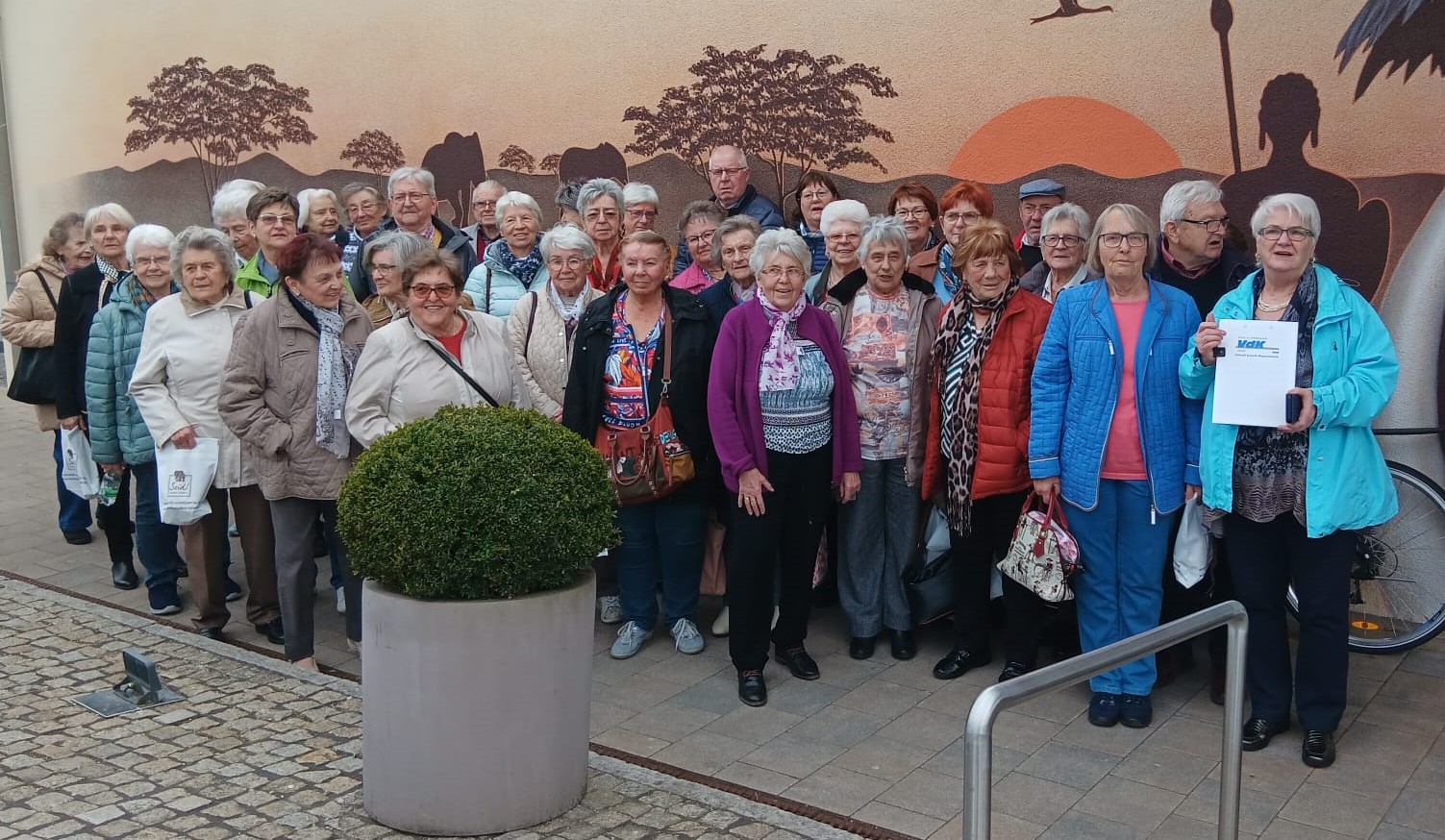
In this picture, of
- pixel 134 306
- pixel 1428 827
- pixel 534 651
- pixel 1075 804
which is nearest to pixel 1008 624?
pixel 1075 804

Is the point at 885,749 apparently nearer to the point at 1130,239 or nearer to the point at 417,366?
the point at 1130,239

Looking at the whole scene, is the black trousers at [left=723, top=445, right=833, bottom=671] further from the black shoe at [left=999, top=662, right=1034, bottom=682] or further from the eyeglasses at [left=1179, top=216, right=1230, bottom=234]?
the eyeglasses at [left=1179, top=216, right=1230, bottom=234]

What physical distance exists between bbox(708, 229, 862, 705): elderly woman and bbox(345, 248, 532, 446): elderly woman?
109 cm

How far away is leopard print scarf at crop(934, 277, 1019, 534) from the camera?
548cm

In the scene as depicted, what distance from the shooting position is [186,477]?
6199mm

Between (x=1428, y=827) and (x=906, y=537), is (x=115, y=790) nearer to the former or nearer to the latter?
(x=906, y=537)

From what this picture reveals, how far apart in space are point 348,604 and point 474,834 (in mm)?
2215

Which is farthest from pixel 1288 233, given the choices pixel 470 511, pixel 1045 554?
pixel 470 511

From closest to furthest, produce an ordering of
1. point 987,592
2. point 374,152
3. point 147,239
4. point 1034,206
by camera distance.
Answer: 1. point 987,592
2. point 1034,206
3. point 147,239
4. point 374,152

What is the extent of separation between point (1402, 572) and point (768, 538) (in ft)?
9.58

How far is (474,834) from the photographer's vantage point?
13.9 feet

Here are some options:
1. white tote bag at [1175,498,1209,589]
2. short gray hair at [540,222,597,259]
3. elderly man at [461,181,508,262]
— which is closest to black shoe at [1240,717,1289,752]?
white tote bag at [1175,498,1209,589]

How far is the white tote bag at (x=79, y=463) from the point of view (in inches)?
301

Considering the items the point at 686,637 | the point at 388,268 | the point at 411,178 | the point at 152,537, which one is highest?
the point at 411,178
